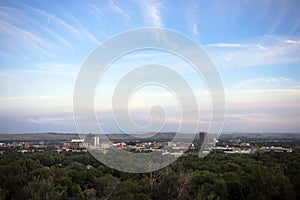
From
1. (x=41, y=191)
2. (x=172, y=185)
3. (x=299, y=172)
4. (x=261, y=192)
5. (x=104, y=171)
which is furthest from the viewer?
(x=104, y=171)

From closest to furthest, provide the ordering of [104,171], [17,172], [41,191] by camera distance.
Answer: [41,191]
[17,172]
[104,171]

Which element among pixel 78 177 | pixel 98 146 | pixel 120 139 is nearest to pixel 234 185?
pixel 78 177

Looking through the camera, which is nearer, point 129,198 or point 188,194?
point 129,198

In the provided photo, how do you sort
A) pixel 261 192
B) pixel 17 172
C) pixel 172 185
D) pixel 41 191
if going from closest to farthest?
pixel 41 191
pixel 261 192
pixel 172 185
pixel 17 172

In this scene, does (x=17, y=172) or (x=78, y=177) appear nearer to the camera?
(x=17, y=172)

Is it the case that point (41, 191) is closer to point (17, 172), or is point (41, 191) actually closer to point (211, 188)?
point (17, 172)

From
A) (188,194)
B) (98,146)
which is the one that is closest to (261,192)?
(188,194)

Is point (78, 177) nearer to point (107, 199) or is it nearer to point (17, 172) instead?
point (17, 172)

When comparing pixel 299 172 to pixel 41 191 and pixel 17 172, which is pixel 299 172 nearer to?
pixel 41 191

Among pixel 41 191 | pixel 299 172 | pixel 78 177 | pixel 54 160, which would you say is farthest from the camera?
pixel 54 160
